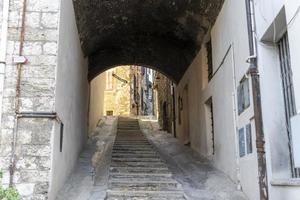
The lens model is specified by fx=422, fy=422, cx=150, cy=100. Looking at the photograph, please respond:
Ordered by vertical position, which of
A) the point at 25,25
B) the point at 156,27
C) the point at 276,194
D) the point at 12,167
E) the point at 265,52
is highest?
the point at 156,27

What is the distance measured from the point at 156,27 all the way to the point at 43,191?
5728 mm

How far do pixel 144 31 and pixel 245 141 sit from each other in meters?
5.05

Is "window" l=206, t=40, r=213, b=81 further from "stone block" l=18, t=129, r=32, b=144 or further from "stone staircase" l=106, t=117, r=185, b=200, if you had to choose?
"stone block" l=18, t=129, r=32, b=144

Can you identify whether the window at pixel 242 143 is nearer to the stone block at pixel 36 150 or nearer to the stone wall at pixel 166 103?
the stone block at pixel 36 150

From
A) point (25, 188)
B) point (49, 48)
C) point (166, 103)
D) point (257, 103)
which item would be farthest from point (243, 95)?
point (166, 103)

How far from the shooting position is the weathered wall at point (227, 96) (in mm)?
5789

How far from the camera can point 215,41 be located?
795cm

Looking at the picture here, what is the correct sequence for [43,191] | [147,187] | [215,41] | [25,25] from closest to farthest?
1. [43,191]
2. [25,25]
3. [147,187]
4. [215,41]

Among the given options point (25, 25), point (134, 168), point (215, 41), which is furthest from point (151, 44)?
point (25, 25)

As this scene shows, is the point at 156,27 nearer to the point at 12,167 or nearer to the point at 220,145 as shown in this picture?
the point at 220,145

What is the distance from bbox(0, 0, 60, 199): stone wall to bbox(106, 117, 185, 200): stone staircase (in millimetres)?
1430

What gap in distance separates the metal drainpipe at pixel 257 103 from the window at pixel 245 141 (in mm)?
596

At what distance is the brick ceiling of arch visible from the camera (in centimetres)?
816

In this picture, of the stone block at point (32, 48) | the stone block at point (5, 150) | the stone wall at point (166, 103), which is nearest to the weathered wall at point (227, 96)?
the stone block at point (32, 48)
